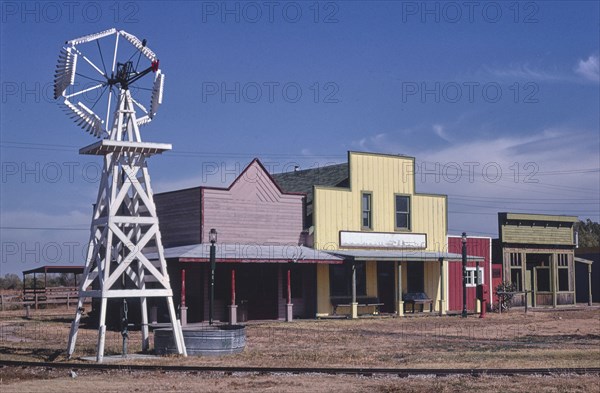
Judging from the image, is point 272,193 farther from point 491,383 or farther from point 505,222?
point 491,383

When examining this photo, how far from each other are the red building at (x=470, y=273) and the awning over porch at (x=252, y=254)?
8.83 metres

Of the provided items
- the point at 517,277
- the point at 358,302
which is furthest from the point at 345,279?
the point at 517,277

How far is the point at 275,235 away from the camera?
35219mm

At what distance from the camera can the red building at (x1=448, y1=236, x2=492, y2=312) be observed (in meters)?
41.8

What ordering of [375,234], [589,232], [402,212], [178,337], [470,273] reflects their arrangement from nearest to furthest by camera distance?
[178,337] → [375,234] → [402,212] → [470,273] → [589,232]

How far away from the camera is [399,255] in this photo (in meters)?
37.5

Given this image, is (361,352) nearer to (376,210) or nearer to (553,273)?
(376,210)

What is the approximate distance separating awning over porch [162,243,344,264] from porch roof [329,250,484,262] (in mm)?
1014

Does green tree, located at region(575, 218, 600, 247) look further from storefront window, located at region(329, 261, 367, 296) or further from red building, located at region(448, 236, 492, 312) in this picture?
storefront window, located at region(329, 261, 367, 296)

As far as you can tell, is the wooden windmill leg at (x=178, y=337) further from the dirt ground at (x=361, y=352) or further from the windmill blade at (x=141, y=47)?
the windmill blade at (x=141, y=47)

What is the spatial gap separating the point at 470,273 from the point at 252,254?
14.3 m

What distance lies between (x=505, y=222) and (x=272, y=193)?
48.3 ft

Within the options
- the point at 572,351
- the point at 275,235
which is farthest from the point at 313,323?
the point at 572,351

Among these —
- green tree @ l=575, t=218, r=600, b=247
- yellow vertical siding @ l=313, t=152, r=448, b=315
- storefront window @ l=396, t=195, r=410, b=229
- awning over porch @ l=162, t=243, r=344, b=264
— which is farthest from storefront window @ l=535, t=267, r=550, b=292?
green tree @ l=575, t=218, r=600, b=247
